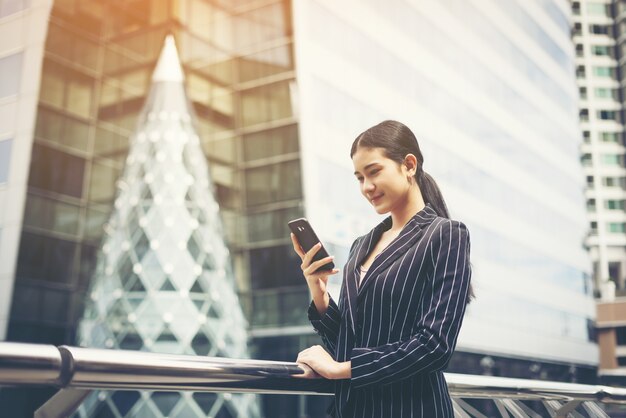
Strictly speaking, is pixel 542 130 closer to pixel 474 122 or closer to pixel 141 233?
pixel 474 122

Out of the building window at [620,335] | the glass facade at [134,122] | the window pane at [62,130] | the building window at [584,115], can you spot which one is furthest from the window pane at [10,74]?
the building window at [584,115]

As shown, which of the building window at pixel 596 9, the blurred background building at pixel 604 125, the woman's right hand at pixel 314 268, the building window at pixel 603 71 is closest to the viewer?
the woman's right hand at pixel 314 268

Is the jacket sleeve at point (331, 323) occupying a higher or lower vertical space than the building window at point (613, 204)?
lower

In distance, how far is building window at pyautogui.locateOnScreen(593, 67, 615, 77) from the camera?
163 feet

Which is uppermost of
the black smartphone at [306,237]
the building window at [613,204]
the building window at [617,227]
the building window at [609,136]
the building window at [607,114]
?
the building window at [607,114]

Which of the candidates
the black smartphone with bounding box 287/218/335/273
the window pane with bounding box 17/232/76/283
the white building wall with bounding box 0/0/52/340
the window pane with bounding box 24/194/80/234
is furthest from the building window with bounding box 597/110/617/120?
the black smartphone with bounding box 287/218/335/273

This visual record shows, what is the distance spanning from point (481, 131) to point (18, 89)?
1555cm

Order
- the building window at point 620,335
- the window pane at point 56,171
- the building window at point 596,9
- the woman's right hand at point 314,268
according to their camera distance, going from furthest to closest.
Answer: the building window at point 596,9, the building window at point 620,335, the window pane at point 56,171, the woman's right hand at point 314,268

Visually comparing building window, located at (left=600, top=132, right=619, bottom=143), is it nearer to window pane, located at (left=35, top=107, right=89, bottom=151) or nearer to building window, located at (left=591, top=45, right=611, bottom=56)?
building window, located at (left=591, top=45, right=611, bottom=56)

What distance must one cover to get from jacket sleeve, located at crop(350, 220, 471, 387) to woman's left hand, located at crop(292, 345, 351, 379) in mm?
27

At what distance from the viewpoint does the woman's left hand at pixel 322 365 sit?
132 cm

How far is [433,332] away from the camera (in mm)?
1268

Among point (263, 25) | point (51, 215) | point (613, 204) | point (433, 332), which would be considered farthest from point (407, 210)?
point (613, 204)

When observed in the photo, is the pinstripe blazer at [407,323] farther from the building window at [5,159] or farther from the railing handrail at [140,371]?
the building window at [5,159]
